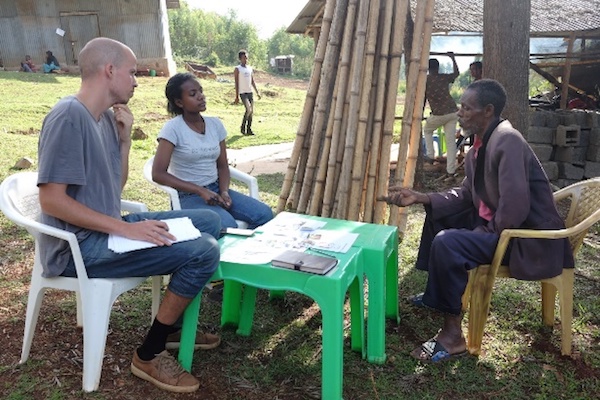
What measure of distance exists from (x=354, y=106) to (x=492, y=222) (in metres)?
1.77

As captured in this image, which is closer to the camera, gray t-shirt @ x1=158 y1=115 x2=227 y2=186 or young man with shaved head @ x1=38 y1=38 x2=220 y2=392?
young man with shaved head @ x1=38 y1=38 x2=220 y2=392

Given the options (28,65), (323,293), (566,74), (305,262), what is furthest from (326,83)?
(28,65)

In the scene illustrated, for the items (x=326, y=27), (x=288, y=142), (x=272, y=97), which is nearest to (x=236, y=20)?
(x=272, y=97)

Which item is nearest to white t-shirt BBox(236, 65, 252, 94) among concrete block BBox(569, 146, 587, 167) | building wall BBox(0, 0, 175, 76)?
concrete block BBox(569, 146, 587, 167)

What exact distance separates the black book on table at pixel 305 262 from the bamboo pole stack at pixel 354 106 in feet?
6.33

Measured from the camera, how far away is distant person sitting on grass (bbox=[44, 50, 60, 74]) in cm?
1738

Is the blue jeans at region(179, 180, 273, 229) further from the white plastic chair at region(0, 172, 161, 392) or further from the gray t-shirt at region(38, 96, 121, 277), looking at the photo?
the white plastic chair at region(0, 172, 161, 392)

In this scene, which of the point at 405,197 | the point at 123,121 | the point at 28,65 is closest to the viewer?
the point at 123,121

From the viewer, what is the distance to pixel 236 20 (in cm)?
3838

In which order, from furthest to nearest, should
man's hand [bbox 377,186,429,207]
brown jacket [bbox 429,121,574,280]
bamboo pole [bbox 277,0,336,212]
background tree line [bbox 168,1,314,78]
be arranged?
background tree line [bbox 168,1,314,78], bamboo pole [bbox 277,0,336,212], man's hand [bbox 377,186,429,207], brown jacket [bbox 429,121,574,280]

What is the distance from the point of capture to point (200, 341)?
2.94 meters

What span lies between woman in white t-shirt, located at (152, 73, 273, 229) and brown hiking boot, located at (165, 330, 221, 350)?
30.4 inches

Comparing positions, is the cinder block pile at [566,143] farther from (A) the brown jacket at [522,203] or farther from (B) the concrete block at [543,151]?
(A) the brown jacket at [522,203]

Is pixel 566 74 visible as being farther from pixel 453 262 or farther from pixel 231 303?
pixel 231 303
